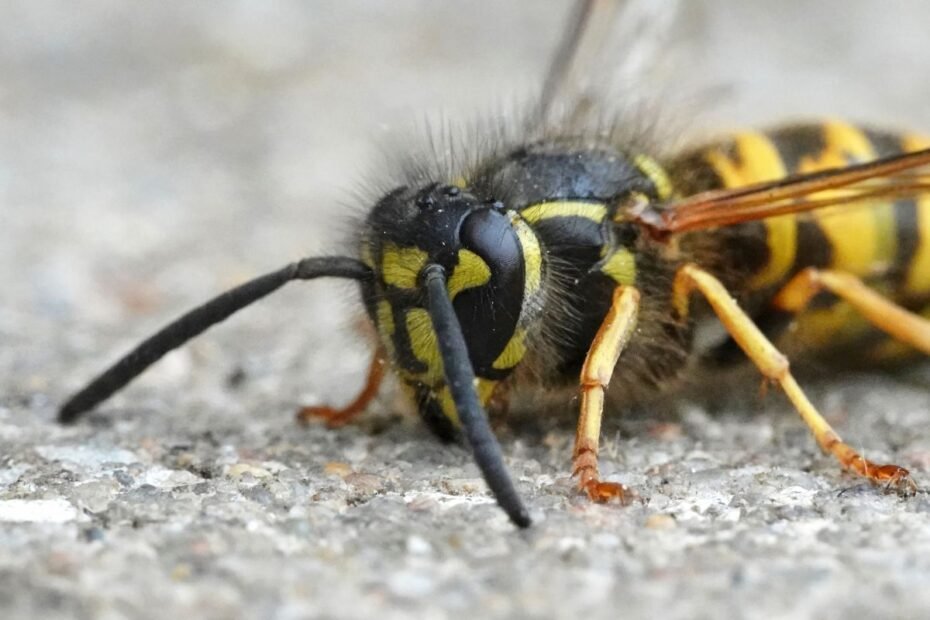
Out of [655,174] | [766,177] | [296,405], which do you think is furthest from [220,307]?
[766,177]

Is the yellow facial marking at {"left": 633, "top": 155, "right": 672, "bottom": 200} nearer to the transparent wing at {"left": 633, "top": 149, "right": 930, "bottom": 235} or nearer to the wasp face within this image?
the transparent wing at {"left": 633, "top": 149, "right": 930, "bottom": 235}

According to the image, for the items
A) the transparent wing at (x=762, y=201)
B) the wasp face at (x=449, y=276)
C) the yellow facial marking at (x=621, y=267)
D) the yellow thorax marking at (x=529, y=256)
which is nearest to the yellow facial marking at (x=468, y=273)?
the wasp face at (x=449, y=276)

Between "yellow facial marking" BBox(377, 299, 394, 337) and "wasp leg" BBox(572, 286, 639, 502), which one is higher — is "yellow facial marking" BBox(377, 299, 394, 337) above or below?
above

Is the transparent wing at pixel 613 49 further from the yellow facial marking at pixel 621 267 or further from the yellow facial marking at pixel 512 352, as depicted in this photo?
the yellow facial marking at pixel 512 352

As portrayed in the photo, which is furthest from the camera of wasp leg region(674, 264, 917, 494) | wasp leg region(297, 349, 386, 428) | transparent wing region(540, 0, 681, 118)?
transparent wing region(540, 0, 681, 118)

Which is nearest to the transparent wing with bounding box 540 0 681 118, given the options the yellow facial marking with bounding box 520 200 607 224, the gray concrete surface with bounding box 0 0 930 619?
the gray concrete surface with bounding box 0 0 930 619

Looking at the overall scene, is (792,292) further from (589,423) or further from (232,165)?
(232,165)

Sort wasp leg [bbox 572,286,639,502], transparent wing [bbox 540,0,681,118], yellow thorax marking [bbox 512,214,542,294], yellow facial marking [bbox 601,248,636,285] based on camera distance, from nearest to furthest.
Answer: wasp leg [bbox 572,286,639,502]
yellow thorax marking [bbox 512,214,542,294]
yellow facial marking [bbox 601,248,636,285]
transparent wing [bbox 540,0,681,118]
